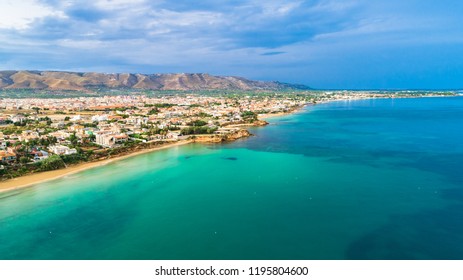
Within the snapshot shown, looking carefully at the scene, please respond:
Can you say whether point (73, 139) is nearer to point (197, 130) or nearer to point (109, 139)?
point (109, 139)

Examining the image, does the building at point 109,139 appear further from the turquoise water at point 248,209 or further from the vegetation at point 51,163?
the vegetation at point 51,163

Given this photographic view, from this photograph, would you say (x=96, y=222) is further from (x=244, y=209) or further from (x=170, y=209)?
(x=244, y=209)

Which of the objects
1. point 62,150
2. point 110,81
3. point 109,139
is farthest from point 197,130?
point 110,81

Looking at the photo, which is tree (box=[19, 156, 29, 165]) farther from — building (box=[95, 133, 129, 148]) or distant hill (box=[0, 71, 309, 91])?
distant hill (box=[0, 71, 309, 91])

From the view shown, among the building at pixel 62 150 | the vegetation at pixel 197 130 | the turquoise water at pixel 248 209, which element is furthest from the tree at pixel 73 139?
the vegetation at pixel 197 130

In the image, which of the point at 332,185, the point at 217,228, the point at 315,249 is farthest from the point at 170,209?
the point at 332,185
